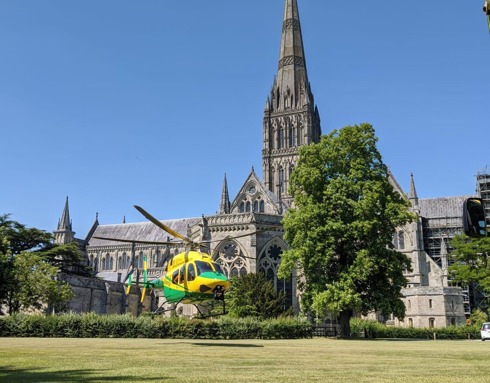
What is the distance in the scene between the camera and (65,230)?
8725 cm

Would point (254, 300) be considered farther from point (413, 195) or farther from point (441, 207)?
point (441, 207)

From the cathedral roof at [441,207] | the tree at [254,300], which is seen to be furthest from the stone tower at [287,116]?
the tree at [254,300]

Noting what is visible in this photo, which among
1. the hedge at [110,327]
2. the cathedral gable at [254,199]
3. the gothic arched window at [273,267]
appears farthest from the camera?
the cathedral gable at [254,199]

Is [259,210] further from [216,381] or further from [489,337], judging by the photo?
[216,381]

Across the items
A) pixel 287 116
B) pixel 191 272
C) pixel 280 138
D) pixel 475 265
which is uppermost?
pixel 287 116

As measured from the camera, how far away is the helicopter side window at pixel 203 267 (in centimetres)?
2150

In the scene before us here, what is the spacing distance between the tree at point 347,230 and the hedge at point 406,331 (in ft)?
16.9

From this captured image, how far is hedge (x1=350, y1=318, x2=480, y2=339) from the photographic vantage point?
35.3 meters

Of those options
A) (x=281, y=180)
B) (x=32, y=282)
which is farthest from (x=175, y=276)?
(x=281, y=180)

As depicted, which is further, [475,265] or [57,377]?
[475,265]

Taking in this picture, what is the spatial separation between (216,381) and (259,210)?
55665mm

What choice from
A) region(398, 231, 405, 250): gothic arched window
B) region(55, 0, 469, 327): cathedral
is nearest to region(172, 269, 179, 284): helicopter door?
region(55, 0, 469, 327): cathedral

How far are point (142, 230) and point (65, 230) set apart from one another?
13124 millimetres

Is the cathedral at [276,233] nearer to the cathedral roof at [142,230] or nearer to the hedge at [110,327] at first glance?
the cathedral roof at [142,230]
